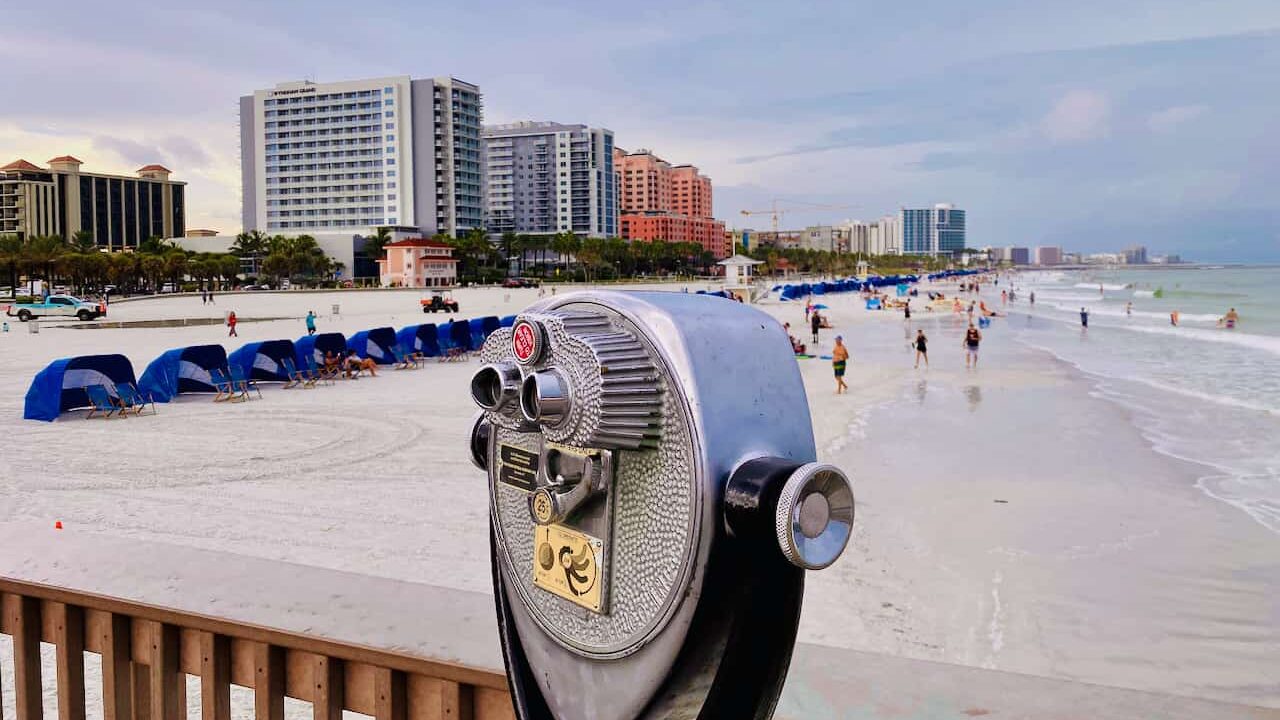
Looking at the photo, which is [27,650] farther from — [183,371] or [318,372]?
[318,372]

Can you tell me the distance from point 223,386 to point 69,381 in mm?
3093

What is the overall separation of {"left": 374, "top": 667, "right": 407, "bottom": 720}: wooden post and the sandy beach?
4.85 metres

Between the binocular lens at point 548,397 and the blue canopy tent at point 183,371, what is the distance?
20381 mm

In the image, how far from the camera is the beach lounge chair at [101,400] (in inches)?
730

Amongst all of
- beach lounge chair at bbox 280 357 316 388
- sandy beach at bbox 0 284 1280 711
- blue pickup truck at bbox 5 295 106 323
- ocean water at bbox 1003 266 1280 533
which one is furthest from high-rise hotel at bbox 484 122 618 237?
sandy beach at bbox 0 284 1280 711

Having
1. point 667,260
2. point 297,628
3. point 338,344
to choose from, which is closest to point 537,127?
point 667,260

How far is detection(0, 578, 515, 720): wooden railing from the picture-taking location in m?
2.12

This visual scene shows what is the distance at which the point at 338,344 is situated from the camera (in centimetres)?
2486

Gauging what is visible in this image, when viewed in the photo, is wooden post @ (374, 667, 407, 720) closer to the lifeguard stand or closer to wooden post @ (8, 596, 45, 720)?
wooden post @ (8, 596, 45, 720)

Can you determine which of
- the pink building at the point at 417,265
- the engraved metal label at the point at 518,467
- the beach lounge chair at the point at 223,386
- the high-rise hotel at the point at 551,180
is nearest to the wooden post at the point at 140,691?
the engraved metal label at the point at 518,467

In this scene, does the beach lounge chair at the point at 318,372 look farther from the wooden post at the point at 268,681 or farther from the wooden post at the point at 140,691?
the wooden post at the point at 268,681

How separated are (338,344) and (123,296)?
71192 millimetres

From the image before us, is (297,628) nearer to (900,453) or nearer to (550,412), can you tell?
(550,412)

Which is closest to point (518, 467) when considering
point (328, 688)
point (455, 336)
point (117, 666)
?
point (328, 688)
